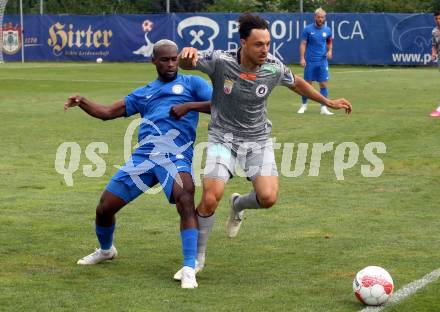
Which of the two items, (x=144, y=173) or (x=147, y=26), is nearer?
(x=144, y=173)

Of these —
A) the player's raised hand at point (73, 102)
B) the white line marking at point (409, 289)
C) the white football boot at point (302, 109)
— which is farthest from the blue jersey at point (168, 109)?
the white football boot at point (302, 109)

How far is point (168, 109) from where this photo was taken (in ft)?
26.2

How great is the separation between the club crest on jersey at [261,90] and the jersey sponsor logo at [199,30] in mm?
36895

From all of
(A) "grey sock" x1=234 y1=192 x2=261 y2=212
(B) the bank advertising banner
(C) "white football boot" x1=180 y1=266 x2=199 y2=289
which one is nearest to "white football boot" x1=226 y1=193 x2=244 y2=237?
(A) "grey sock" x1=234 y1=192 x2=261 y2=212

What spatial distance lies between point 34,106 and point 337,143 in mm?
9370

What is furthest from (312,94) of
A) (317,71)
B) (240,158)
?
(317,71)

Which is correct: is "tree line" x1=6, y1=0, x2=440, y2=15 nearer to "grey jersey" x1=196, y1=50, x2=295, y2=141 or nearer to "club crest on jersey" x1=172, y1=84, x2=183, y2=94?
"grey jersey" x1=196, y1=50, x2=295, y2=141

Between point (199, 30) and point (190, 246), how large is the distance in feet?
124

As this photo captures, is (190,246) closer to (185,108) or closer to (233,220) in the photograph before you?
(185,108)

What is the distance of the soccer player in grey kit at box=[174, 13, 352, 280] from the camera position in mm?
7816

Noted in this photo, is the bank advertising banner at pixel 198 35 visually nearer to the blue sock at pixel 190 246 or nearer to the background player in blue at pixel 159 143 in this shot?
the background player in blue at pixel 159 143

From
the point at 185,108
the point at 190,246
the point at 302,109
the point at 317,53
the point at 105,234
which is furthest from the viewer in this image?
the point at 317,53

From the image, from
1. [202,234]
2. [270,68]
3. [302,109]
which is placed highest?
[270,68]

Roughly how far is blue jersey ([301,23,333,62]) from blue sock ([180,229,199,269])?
15.2 m
